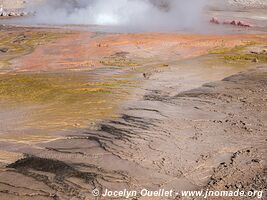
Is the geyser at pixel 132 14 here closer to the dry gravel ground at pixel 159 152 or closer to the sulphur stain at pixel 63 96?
the sulphur stain at pixel 63 96

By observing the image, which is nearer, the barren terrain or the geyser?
the barren terrain

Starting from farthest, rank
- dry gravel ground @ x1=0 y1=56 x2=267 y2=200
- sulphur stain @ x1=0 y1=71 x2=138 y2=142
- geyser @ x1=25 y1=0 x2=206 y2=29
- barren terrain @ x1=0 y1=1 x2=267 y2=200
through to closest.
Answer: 1. geyser @ x1=25 y1=0 x2=206 y2=29
2. sulphur stain @ x1=0 y1=71 x2=138 y2=142
3. barren terrain @ x1=0 y1=1 x2=267 y2=200
4. dry gravel ground @ x1=0 y1=56 x2=267 y2=200

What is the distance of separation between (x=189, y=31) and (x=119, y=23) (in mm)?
6529

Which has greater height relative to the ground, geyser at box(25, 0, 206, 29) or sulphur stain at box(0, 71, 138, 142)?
geyser at box(25, 0, 206, 29)

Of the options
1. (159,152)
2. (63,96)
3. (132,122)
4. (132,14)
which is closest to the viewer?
(159,152)

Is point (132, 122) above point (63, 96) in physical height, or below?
below

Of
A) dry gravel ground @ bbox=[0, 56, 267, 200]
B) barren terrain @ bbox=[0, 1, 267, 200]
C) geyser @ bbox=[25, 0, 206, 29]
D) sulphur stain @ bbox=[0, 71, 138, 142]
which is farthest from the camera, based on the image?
geyser @ bbox=[25, 0, 206, 29]

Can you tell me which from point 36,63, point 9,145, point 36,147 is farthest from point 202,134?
point 36,63

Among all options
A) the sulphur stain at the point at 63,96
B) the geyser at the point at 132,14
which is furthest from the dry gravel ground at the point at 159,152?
the geyser at the point at 132,14

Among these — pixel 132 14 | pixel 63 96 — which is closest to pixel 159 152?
pixel 63 96

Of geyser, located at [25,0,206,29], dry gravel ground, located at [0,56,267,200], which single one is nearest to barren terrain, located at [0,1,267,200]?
dry gravel ground, located at [0,56,267,200]

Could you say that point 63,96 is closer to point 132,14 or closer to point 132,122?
point 132,122

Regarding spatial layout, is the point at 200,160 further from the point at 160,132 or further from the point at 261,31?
the point at 261,31

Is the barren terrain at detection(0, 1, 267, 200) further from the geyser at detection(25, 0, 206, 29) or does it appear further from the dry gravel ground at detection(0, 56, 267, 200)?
the geyser at detection(25, 0, 206, 29)
